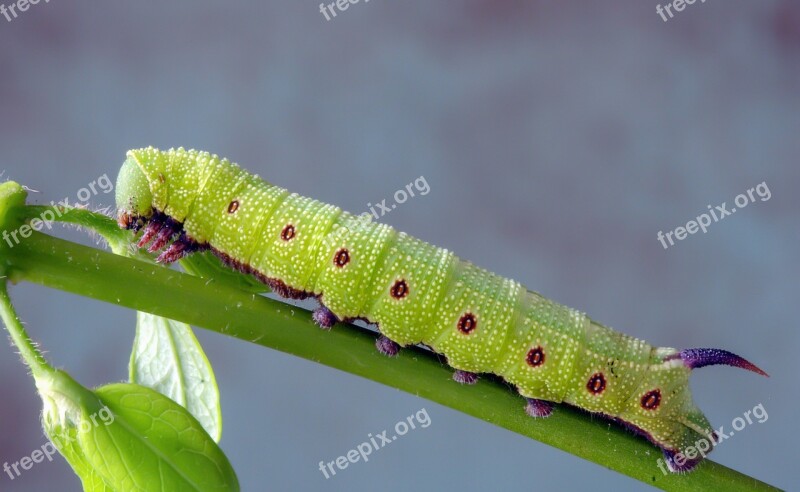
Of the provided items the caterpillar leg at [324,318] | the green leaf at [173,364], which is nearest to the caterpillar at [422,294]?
the caterpillar leg at [324,318]

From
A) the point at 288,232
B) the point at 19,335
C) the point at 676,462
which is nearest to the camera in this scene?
the point at 19,335

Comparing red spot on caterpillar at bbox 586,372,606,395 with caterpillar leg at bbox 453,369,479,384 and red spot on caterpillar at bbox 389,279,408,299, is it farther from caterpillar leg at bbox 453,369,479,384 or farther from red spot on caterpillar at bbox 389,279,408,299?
red spot on caterpillar at bbox 389,279,408,299

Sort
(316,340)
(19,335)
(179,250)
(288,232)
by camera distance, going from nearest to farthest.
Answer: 1. (19,335)
2. (316,340)
3. (179,250)
4. (288,232)

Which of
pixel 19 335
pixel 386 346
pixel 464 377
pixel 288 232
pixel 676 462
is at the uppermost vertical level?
pixel 19 335

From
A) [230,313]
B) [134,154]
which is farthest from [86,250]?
[134,154]

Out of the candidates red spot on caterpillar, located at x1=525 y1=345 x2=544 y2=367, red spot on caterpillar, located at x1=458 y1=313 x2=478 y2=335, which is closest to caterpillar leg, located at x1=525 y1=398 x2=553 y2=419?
red spot on caterpillar, located at x1=525 y1=345 x2=544 y2=367

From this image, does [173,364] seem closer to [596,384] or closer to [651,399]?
[596,384]

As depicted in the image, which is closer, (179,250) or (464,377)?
(464,377)

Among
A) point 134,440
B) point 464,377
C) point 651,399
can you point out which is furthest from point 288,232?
point 651,399
